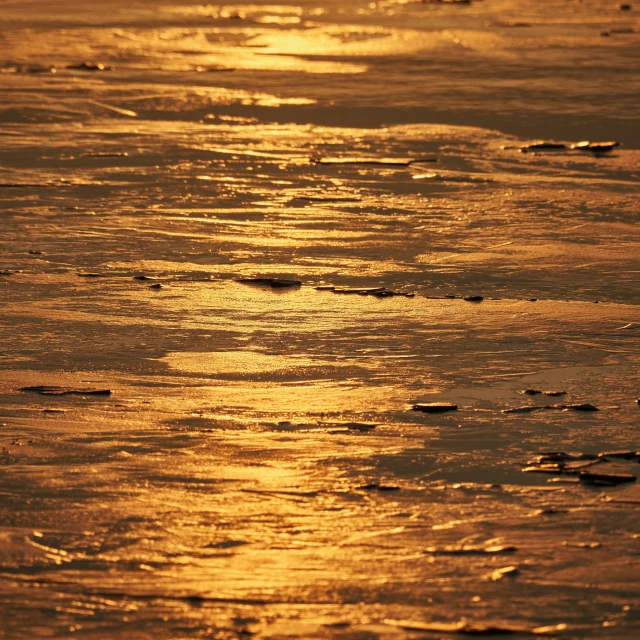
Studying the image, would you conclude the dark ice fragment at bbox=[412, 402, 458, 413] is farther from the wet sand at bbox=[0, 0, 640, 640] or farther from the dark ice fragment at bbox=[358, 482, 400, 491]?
the dark ice fragment at bbox=[358, 482, 400, 491]

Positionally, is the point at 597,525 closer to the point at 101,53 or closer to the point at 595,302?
the point at 595,302

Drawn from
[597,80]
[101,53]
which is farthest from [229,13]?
[597,80]

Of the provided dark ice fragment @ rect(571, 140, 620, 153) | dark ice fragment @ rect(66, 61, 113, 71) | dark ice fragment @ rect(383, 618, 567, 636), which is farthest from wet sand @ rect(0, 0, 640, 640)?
dark ice fragment @ rect(66, 61, 113, 71)

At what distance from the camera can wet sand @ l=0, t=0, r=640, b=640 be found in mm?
4070

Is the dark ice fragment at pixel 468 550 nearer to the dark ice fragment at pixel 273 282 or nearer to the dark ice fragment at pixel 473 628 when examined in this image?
the dark ice fragment at pixel 473 628

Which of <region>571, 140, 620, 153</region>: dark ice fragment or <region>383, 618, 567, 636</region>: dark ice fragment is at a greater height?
<region>571, 140, 620, 153</region>: dark ice fragment

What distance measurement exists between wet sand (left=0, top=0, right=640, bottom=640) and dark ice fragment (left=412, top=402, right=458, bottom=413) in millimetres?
38

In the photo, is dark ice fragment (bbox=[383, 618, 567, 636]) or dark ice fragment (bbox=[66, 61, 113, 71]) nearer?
dark ice fragment (bbox=[383, 618, 567, 636])

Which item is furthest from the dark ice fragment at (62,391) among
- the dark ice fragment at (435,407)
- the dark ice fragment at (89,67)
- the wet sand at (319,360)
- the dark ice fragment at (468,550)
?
the dark ice fragment at (89,67)

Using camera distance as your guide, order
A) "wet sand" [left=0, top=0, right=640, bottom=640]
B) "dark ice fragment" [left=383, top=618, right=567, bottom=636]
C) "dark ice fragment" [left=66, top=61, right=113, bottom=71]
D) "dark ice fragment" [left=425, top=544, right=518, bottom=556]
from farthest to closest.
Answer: "dark ice fragment" [left=66, top=61, right=113, bottom=71] → "dark ice fragment" [left=425, top=544, right=518, bottom=556] → "wet sand" [left=0, top=0, right=640, bottom=640] → "dark ice fragment" [left=383, top=618, right=567, bottom=636]

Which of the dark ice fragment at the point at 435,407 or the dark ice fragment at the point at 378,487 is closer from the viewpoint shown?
the dark ice fragment at the point at 378,487

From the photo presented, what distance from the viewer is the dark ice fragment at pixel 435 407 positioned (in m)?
5.36

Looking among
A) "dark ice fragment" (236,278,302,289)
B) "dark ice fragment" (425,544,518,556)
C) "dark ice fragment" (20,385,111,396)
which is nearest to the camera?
"dark ice fragment" (425,544,518,556)

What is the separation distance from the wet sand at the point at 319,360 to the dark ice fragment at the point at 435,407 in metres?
0.04
